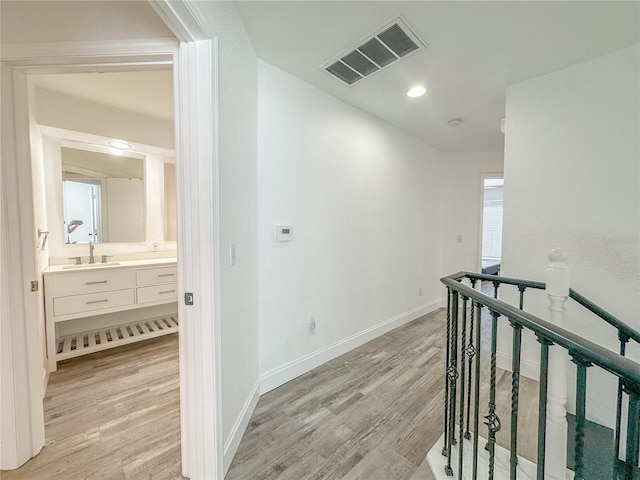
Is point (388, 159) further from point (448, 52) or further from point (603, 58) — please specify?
point (603, 58)

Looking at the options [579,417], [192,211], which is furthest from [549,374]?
[192,211]

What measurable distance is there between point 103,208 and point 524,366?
4469 millimetres

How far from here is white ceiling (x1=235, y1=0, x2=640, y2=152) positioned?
1.48 m

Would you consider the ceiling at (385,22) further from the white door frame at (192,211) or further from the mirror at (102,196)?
the mirror at (102,196)

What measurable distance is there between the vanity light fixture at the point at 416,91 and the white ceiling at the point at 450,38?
0.18 feet

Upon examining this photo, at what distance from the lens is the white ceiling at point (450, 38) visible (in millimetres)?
1480

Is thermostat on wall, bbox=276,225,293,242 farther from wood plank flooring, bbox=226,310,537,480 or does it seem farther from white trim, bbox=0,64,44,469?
white trim, bbox=0,64,44,469

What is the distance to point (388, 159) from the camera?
10.5ft

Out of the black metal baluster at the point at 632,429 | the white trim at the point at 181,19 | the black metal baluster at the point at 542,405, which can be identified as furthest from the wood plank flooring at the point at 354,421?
the white trim at the point at 181,19

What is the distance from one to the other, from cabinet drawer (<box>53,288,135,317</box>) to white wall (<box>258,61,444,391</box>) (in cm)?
159

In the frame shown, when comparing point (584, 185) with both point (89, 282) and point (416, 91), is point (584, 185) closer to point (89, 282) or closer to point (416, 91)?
point (416, 91)

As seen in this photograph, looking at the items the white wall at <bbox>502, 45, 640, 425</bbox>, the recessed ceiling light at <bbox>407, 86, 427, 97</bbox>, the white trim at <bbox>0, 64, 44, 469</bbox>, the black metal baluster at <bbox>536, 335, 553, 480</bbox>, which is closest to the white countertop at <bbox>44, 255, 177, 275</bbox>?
the white trim at <bbox>0, 64, 44, 469</bbox>

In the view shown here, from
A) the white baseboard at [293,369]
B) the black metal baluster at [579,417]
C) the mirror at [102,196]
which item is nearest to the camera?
the black metal baluster at [579,417]

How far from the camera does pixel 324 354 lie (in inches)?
98.8
